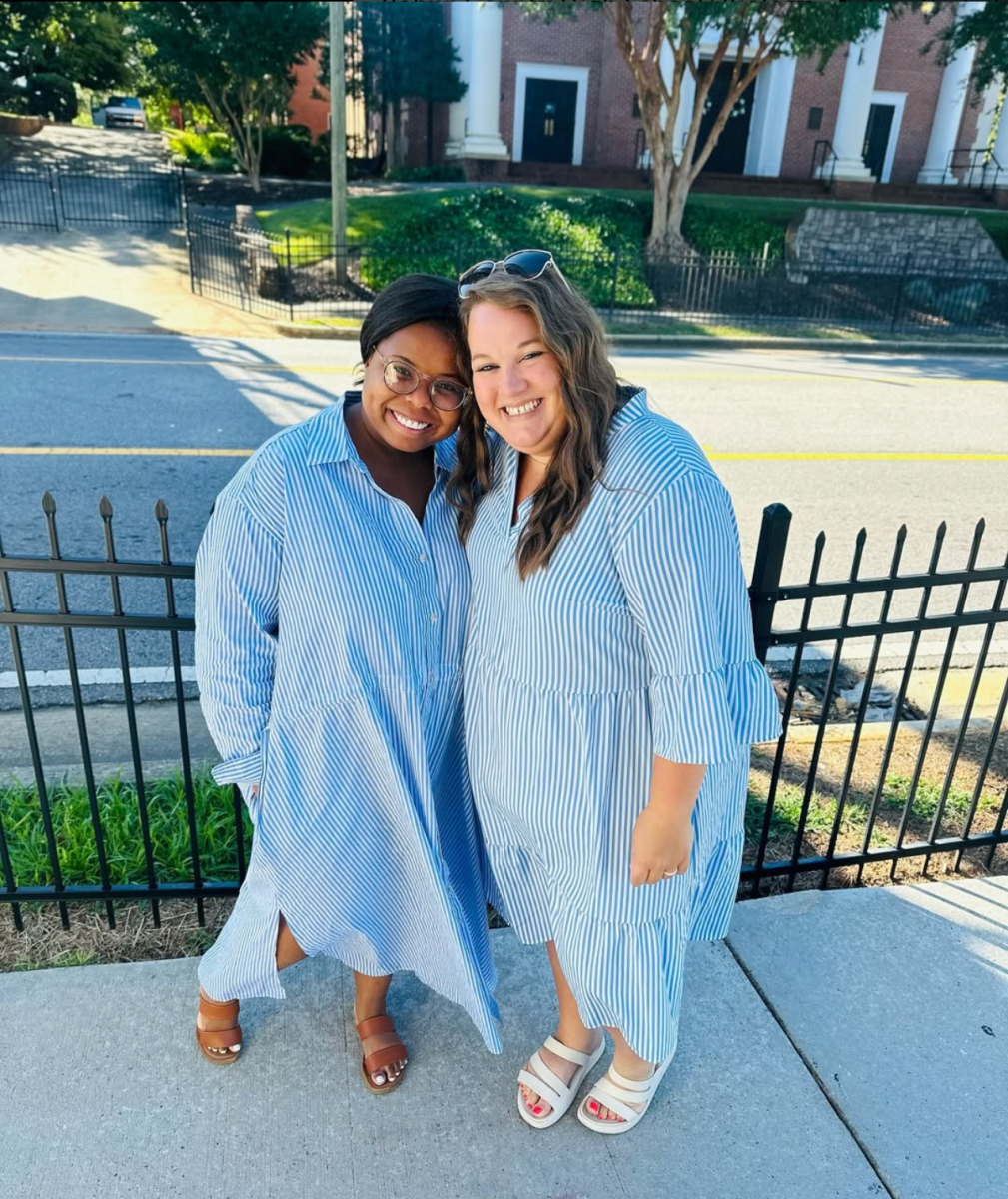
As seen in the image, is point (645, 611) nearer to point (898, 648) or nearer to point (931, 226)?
point (898, 648)

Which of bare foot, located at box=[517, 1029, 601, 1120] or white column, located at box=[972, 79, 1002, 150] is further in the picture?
white column, located at box=[972, 79, 1002, 150]

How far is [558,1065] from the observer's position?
2256 mm

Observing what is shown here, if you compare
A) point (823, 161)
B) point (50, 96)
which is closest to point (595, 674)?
point (823, 161)

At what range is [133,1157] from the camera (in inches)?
82.0

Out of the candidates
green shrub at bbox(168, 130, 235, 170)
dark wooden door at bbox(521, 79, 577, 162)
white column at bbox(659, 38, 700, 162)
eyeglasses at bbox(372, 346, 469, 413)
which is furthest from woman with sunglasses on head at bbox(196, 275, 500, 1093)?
dark wooden door at bbox(521, 79, 577, 162)

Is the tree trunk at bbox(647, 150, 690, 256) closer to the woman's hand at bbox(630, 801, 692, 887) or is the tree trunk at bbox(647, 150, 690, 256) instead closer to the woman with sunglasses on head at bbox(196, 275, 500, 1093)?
the woman with sunglasses on head at bbox(196, 275, 500, 1093)

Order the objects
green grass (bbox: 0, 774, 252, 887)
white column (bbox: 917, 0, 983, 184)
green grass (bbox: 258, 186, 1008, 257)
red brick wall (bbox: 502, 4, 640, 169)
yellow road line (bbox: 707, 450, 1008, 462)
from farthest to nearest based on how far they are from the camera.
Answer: white column (bbox: 917, 0, 983, 184), red brick wall (bbox: 502, 4, 640, 169), green grass (bbox: 258, 186, 1008, 257), yellow road line (bbox: 707, 450, 1008, 462), green grass (bbox: 0, 774, 252, 887)

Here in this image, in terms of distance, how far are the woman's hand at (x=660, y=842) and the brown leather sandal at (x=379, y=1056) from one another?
0.88 metres

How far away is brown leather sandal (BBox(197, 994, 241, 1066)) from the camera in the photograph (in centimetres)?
230

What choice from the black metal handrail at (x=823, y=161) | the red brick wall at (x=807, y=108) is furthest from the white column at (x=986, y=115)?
the black metal handrail at (x=823, y=161)

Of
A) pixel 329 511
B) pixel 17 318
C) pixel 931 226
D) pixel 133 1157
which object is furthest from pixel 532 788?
pixel 931 226

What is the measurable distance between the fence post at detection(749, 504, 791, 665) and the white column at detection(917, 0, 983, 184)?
107 feet

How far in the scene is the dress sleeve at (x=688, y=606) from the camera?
163 centimetres

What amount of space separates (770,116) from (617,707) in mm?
31267
